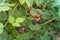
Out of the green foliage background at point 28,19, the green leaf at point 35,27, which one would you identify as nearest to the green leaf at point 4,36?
the green foliage background at point 28,19

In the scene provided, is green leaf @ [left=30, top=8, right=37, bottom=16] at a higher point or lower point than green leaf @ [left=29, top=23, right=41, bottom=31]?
higher

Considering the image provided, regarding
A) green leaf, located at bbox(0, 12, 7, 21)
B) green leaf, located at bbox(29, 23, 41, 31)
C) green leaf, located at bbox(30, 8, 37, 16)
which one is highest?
green leaf, located at bbox(0, 12, 7, 21)

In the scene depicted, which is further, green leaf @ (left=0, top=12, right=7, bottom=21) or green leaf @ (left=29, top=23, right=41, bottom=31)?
green leaf @ (left=29, top=23, right=41, bottom=31)

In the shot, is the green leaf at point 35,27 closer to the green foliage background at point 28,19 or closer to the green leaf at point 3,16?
the green foliage background at point 28,19

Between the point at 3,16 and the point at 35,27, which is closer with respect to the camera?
the point at 3,16

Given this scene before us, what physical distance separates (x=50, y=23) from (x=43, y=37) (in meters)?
0.12

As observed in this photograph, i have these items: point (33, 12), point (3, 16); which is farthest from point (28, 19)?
point (3, 16)

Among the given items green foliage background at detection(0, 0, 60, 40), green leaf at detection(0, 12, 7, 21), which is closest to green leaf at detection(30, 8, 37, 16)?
green foliage background at detection(0, 0, 60, 40)

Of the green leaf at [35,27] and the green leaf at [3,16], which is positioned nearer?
the green leaf at [3,16]

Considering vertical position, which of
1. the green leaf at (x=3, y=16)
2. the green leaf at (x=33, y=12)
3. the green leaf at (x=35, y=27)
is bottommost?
the green leaf at (x=35, y=27)

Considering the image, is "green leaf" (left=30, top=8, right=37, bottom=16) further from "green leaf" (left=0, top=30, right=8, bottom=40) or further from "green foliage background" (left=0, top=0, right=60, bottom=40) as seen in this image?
"green leaf" (left=0, top=30, right=8, bottom=40)

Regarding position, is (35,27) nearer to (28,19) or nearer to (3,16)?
(28,19)

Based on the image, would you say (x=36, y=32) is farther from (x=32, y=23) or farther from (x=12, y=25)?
(x=12, y=25)

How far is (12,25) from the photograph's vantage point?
3.10 feet
